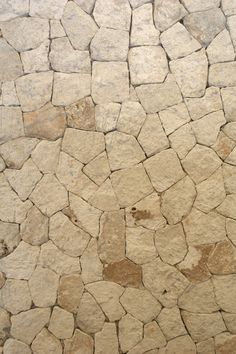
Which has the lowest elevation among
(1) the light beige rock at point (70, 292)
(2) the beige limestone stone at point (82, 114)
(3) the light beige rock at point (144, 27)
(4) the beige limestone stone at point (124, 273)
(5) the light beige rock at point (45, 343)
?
(5) the light beige rock at point (45, 343)

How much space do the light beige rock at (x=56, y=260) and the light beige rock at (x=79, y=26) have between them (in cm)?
117

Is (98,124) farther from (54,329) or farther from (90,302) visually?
(54,329)

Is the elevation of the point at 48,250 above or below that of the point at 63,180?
below

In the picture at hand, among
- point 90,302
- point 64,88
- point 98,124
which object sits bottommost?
point 90,302

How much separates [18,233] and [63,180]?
0.40 m

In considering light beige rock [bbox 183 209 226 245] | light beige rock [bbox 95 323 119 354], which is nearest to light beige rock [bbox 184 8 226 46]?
light beige rock [bbox 183 209 226 245]

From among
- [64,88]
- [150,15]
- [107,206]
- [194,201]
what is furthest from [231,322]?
[150,15]

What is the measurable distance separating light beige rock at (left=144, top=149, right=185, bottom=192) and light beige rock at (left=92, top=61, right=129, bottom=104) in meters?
0.42

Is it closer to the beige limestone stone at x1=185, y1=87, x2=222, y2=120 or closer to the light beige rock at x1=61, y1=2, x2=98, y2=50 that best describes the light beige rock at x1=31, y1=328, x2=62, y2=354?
the beige limestone stone at x1=185, y1=87, x2=222, y2=120

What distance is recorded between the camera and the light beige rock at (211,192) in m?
2.17

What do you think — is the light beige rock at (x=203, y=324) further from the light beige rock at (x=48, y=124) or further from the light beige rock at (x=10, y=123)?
the light beige rock at (x=10, y=123)

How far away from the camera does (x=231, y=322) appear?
219cm

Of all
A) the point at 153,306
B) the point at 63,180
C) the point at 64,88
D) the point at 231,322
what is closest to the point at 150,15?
the point at 64,88

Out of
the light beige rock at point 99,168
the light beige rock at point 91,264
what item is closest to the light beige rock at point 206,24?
the light beige rock at point 99,168
